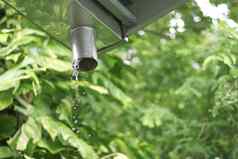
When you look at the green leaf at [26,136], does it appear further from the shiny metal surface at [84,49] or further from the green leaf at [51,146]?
the shiny metal surface at [84,49]

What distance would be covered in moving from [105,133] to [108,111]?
50 cm

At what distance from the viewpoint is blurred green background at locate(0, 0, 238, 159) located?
2.02 meters

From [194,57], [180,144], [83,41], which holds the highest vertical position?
[194,57]

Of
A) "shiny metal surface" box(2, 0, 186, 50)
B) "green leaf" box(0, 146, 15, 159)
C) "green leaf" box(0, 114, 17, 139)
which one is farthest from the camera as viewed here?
"green leaf" box(0, 114, 17, 139)

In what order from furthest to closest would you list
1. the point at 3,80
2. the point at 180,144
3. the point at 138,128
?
the point at 138,128
the point at 180,144
the point at 3,80

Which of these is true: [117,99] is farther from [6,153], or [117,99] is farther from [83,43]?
[83,43]

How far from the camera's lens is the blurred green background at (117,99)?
202 centimetres

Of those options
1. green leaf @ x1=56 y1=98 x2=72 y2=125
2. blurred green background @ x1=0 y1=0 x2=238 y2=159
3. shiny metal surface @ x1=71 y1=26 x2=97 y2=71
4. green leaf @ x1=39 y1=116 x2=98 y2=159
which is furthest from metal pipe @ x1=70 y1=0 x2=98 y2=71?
green leaf @ x1=56 y1=98 x2=72 y2=125

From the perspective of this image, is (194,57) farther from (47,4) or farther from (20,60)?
(47,4)

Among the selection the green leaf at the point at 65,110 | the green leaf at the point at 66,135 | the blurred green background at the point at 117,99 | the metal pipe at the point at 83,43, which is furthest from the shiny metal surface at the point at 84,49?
the green leaf at the point at 65,110

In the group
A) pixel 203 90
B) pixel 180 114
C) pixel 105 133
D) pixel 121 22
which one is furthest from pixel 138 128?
pixel 121 22

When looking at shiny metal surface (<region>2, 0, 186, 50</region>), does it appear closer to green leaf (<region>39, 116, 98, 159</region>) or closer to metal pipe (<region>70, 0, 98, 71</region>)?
metal pipe (<region>70, 0, 98, 71</region>)

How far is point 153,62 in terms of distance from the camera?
3.54 m

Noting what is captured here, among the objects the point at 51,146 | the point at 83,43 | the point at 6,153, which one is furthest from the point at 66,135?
the point at 83,43
